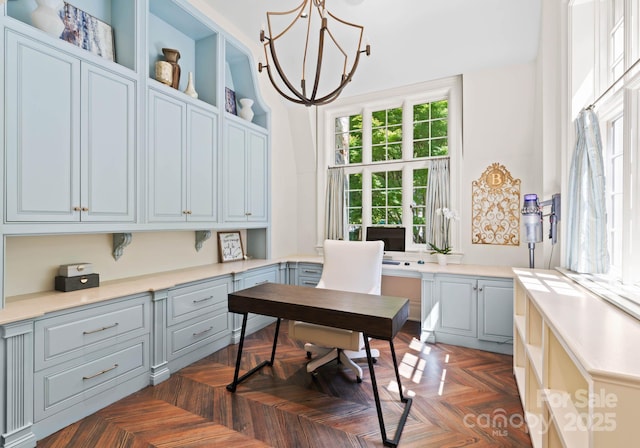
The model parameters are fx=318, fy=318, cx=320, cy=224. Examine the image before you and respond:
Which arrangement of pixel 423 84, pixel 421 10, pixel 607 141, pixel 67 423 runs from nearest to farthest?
pixel 67 423, pixel 607 141, pixel 421 10, pixel 423 84

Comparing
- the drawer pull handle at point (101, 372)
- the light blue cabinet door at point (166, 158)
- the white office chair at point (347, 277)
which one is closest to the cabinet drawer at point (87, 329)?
the drawer pull handle at point (101, 372)

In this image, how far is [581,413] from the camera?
1.30 metres

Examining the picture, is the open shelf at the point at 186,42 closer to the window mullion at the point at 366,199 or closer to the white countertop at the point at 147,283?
the white countertop at the point at 147,283

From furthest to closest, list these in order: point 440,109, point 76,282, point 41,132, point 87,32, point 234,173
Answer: point 440,109 → point 234,173 → point 87,32 → point 76,282 → point 41,132

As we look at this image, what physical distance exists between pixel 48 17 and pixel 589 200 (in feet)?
12.4

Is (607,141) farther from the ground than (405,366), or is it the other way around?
(607,141)

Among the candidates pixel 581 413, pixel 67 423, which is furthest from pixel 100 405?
pixel 581 413

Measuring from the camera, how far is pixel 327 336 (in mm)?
2287

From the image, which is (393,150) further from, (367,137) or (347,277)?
(347,277)

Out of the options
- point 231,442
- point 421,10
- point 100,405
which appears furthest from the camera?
point 421,10

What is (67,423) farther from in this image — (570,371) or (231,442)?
(570,371)

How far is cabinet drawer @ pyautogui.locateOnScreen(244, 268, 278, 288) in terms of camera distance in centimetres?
344

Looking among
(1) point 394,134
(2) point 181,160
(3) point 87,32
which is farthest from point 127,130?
(1) point 394,134

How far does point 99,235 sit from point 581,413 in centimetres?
319
